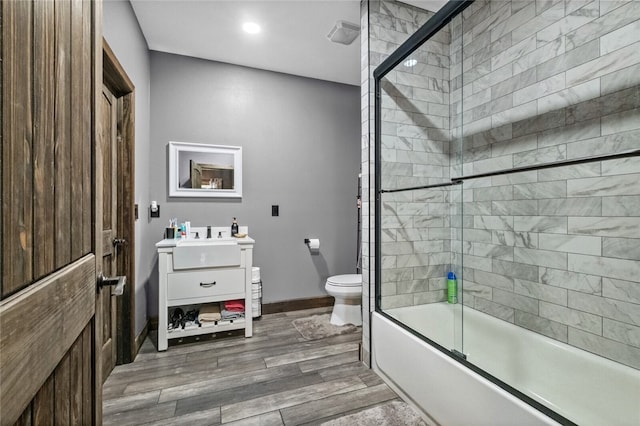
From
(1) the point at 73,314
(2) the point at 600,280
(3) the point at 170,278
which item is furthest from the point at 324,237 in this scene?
(1) the point at 73,314

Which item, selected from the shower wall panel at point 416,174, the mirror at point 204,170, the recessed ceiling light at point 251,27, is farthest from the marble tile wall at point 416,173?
the mirror at point 204,170

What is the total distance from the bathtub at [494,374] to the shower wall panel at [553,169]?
102 mm

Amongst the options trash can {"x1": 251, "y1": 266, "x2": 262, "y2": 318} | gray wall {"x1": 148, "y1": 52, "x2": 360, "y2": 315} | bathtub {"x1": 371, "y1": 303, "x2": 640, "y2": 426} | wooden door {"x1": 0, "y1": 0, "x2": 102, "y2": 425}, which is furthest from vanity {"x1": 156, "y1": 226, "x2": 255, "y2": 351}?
wooden door {"x1": 0, "y1": 0, "x2": 102, "y2": 425}

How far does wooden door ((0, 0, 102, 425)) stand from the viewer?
0.39 metres

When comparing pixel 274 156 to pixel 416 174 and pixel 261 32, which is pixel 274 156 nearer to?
pixel 261 32

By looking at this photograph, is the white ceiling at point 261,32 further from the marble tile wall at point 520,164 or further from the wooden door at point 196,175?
the wooden door at point 196,175

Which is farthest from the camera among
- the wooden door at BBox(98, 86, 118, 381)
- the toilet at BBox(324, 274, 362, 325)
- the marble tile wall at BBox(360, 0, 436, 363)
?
the toilet at BBox(324, 274, 362, 325)

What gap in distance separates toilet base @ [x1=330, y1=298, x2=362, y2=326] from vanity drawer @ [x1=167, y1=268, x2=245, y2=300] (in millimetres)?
913

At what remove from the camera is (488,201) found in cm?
212

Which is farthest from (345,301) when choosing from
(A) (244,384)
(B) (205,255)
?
(B) (205,255)

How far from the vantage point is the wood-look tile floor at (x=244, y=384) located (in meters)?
1.59

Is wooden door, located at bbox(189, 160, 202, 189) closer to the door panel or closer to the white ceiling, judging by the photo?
the white ceiling

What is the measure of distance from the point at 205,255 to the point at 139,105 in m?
1.31

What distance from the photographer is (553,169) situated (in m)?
1.73
